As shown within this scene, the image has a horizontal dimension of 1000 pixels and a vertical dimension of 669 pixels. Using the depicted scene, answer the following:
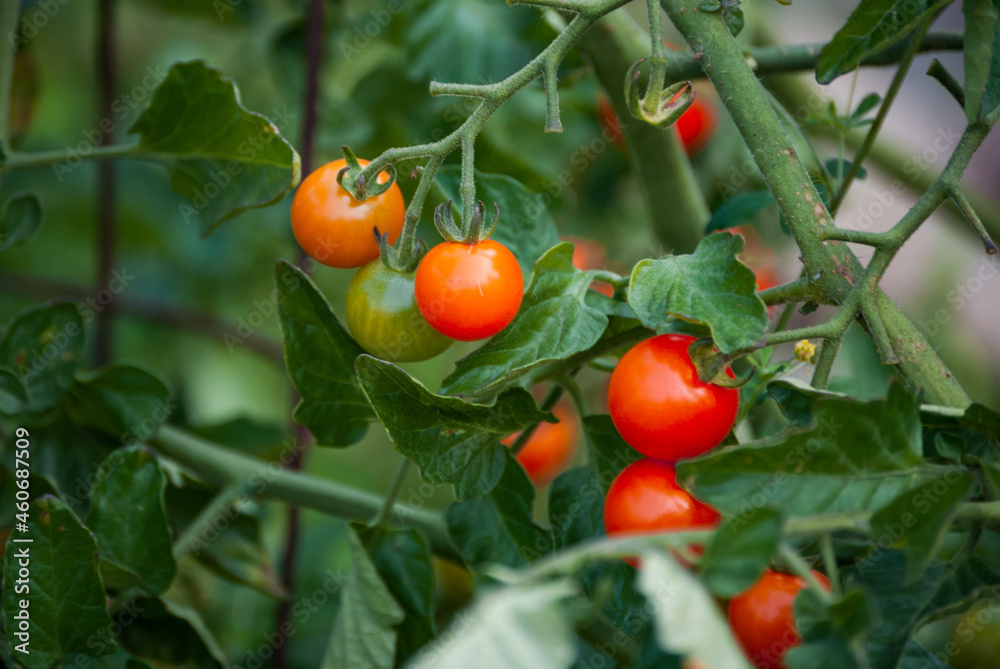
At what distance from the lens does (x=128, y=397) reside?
23.0 inches

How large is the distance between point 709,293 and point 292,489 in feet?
1.15

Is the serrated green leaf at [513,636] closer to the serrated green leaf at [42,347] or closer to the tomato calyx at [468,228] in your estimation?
the tomato calyx at [468,228]

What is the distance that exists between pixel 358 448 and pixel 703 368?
933 millimetres

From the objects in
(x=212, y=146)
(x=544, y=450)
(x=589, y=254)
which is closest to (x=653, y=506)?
(x=212, y=146)

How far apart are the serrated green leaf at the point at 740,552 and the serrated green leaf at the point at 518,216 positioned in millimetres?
202

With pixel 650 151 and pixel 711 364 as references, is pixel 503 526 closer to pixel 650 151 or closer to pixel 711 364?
pixel 711 364

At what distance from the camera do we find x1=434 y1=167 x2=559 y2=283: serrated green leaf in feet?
1.52

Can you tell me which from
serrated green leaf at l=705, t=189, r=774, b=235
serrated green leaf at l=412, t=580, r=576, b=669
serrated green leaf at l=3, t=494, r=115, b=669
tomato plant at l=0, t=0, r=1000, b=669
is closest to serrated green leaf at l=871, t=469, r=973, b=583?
tomato plant at l=0, t=0, r=1000, b=669

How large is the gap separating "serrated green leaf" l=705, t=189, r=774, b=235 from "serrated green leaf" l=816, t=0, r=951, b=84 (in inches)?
4.3

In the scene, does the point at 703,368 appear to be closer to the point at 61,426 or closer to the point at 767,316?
the point at 767,316

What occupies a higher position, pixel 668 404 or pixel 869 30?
pixel 869 30

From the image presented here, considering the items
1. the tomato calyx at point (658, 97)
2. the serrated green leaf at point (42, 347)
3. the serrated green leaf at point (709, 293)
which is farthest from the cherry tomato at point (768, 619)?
the serrated green leaf at point (42, 347)

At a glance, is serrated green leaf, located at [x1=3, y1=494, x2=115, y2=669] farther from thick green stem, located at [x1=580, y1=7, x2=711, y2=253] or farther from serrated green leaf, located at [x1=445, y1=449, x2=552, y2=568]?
thick green stem, located at [x1=580, y1=7, x2=711, y2=253]

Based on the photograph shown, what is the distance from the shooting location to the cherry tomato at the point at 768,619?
0.35m
